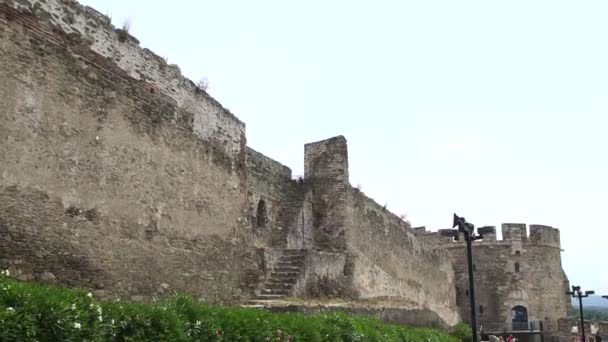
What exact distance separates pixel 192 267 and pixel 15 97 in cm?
525

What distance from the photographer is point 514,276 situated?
119ft

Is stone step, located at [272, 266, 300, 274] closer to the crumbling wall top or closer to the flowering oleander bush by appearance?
the crumbling wall top

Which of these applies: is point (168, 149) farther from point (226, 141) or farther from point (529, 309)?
point (529, 309)

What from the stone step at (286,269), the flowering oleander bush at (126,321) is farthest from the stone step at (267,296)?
the flowering oleander bush at (126,321)

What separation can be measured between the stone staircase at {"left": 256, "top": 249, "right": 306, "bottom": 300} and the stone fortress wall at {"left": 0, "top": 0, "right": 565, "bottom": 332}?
4 centimetres

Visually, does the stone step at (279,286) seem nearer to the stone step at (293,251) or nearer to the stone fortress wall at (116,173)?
the stone fortress wall at (116,173)

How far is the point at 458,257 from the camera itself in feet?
124

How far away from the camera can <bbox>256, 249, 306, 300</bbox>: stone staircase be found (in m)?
15.0

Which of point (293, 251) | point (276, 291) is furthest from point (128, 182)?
point (293, 251)

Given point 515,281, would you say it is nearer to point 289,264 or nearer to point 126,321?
point 289,264

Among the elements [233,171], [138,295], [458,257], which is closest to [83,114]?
[138,295]

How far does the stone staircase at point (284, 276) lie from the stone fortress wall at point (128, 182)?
0.04m

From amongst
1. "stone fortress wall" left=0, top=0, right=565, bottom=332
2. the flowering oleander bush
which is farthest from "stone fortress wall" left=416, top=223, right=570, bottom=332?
the flowering oleander bush

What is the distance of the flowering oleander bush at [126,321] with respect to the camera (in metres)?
5.15
